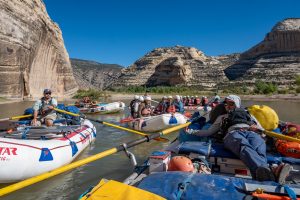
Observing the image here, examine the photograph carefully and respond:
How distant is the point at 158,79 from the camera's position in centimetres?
11462

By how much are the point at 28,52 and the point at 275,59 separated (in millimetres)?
80975

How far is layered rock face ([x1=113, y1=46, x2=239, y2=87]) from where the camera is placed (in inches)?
4193

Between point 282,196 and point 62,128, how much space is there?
6602 mm

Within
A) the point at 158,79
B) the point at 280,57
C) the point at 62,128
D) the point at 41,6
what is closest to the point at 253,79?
the point at 280,57

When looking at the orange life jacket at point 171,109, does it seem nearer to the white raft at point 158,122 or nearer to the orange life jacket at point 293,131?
the white raft at point 158,122

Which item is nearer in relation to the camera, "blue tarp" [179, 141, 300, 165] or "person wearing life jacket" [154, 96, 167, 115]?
"blue tarp" [179, 141, 300, 165]

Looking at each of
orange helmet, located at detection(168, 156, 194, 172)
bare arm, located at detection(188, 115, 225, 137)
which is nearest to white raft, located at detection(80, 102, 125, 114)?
bare arm, located at detection(188, 115, 225, 137)

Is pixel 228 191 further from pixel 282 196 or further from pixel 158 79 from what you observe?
pixel 158 79

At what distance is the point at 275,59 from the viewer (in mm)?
101625

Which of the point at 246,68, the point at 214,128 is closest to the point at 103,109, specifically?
the point at 214,128

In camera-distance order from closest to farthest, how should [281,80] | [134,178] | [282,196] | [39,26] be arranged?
[282,196] → [134,178] → [39,26] → [281,80]

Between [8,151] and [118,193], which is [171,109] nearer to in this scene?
[8,151]

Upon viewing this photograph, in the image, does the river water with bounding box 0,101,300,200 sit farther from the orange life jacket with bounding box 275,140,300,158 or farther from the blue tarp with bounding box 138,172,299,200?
the orange life jacket with bounding box 275,140,300,158

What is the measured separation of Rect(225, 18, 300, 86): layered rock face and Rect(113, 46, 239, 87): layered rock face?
7.70 meters
